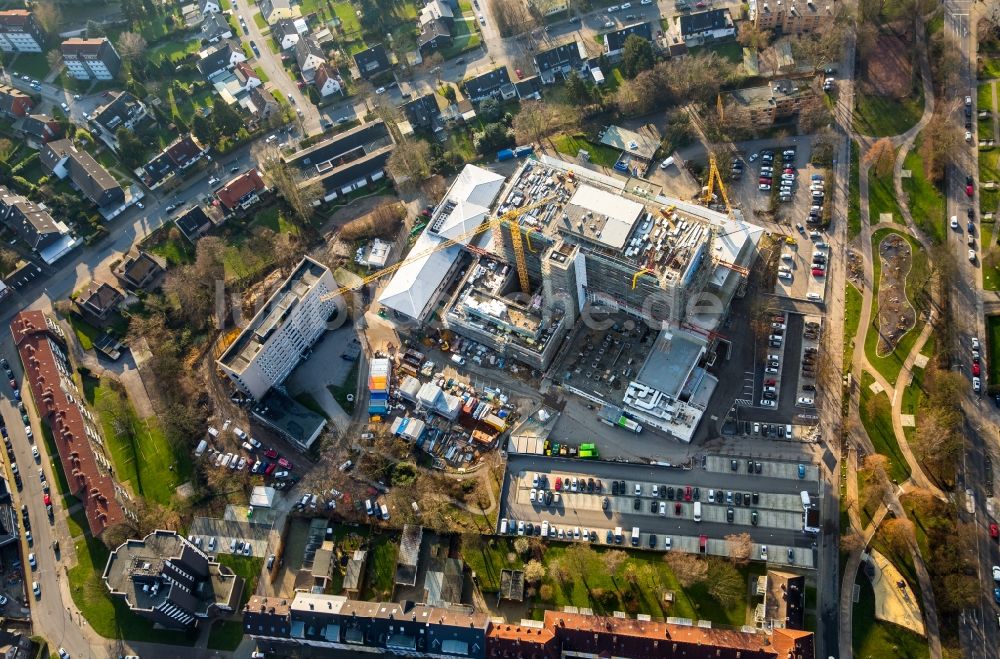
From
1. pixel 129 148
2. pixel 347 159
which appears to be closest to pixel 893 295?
pixel 347 159

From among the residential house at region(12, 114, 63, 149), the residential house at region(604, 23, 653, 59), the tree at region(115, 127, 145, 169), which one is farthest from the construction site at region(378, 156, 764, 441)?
the residential house at region(12, 114, 63, 149)

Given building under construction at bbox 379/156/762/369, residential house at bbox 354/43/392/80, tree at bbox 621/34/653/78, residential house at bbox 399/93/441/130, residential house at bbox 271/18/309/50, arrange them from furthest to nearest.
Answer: residential house at bbox 271/18/309/50 → residential house at bbox 354/43/392/80 → residential house at bbox 399/93/441/130 → tree at bbox 621/34/653/78 → building under construction at bbox 379/156/762/369

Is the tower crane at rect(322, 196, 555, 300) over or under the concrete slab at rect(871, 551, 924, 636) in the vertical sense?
over

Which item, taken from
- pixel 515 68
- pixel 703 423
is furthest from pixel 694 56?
pixel 703 423

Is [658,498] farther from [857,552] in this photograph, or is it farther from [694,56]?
[694,56]

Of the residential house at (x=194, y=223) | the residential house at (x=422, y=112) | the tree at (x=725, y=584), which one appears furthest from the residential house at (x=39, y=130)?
the tree at (x=725, y=584)

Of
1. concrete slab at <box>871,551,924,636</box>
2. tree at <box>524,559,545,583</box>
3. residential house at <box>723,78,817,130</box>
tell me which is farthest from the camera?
residential house at <box>723,78,817,130</box>

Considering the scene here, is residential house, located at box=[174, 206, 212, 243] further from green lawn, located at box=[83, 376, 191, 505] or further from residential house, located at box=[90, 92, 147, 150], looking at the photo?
green lawn, located at box=[83, 376, 191, 505]
